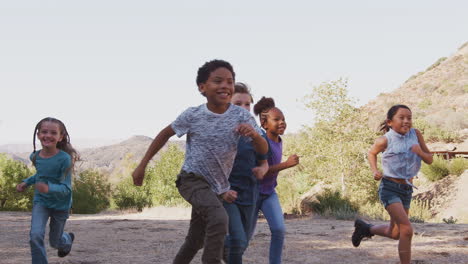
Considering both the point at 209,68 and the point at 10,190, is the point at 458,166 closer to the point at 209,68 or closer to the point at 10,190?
the point at 10,190

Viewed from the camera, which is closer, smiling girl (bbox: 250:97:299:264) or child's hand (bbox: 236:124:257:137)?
child's hand (bbox: 236:124:257:137)

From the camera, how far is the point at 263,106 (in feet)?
16.5

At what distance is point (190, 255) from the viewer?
165 inches

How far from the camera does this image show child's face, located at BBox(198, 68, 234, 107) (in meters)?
3.97

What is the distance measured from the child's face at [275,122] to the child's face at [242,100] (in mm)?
229

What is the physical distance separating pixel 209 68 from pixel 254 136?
0.68 m

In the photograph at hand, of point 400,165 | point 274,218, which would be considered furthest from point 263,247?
point 274,218

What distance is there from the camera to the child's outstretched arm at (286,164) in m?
4.20

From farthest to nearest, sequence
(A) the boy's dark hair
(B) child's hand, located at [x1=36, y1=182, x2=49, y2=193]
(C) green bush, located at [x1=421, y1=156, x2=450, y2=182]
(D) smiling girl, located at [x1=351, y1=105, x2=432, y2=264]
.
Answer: (C) green bush, located at [x1=421, y1=156, x2=450, y2=182] < (D) smiling girl, located at [x1=351, y1=105, x2=432, y2=264] < (B) child's hand, located at [x1=36, y1=182, x2=49, y2=193] < (A) the boy's dark hair

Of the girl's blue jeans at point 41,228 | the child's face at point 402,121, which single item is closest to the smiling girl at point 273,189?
the child's face at point 402,121

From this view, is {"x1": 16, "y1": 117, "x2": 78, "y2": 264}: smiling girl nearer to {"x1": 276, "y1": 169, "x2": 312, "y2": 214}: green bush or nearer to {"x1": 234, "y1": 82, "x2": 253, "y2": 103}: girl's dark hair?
{"x1": 234, "y1": 82, "x2": 253, "y2": 103}: girl's dark hair

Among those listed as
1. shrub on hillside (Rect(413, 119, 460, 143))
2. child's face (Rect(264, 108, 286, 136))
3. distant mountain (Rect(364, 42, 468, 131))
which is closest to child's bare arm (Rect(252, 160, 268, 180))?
child's face (Rect(264, 108, 286, 136))

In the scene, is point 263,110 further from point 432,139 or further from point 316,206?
point 432,139

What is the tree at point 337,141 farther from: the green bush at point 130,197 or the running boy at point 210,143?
the running boy at point 210,143
